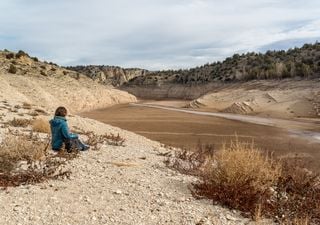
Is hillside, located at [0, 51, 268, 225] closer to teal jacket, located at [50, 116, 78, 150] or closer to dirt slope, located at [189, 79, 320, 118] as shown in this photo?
teal jacket, located at [50, 116, 78, 150]

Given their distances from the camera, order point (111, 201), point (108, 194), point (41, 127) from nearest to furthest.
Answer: point (111, 201), point (108, 194), point (41, 127)

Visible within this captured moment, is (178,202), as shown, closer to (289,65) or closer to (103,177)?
(103,177)

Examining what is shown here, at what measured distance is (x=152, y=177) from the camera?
9.26 meters

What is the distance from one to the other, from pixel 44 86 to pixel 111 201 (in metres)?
37.4

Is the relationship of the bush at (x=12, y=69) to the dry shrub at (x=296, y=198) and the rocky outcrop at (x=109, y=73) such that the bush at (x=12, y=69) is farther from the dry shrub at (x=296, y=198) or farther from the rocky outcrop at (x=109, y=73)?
the rocky outcrop at (x=109, y=73)

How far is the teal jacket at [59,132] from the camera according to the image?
426 inches

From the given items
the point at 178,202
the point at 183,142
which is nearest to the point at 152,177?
the point at 178,202

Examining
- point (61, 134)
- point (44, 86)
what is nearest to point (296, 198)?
point (61, 134)

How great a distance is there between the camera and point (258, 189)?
8.02m

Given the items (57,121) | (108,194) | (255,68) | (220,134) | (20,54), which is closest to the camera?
(108,194)

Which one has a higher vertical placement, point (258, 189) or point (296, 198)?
point (258, 189)

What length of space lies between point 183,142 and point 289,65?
1397 inches

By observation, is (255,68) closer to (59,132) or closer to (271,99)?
(271,99)

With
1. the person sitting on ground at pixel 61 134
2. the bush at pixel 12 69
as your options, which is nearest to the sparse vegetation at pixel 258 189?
the person sitting on ground at pixel 61 134
